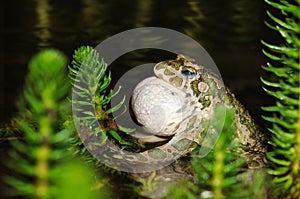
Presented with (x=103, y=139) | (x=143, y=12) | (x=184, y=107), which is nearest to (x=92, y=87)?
(x=103, y=139)

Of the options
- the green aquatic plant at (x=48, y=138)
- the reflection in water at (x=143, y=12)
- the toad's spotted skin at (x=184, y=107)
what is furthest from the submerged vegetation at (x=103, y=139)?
the reflection in water at (x=143, y=12)

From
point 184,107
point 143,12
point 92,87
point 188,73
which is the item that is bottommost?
point 143,12

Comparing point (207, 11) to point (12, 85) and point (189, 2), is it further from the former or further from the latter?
point (12, 85)

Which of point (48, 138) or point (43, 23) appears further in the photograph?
point (43, 23)

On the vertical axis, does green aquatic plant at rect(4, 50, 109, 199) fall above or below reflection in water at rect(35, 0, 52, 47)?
above

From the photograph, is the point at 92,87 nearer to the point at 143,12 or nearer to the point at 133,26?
the point at 133,26

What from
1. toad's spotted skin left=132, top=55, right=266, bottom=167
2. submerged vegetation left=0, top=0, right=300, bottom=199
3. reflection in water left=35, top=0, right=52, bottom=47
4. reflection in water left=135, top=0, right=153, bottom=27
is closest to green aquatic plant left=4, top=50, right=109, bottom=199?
submerged vegetation left=0, top=0, right=300, bottom=199

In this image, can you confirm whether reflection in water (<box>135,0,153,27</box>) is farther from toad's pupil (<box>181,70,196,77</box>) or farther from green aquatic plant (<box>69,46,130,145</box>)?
green aquatic plant (<box>69,46,130,145</box>)
